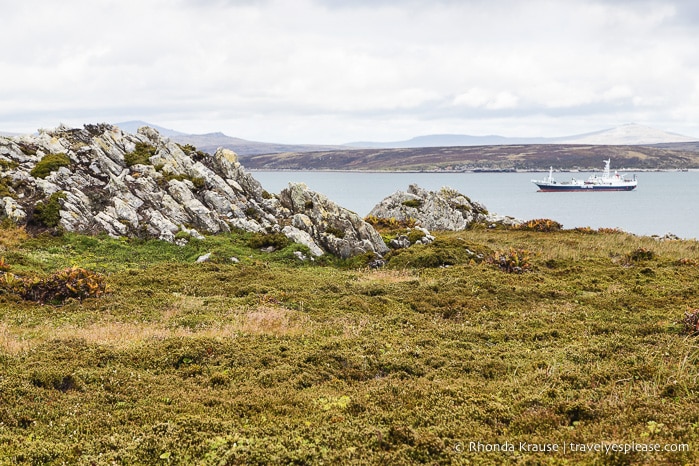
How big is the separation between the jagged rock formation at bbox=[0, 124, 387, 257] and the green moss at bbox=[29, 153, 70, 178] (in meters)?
0.06

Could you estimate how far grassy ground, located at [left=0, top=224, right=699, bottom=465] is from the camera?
8.19 metres

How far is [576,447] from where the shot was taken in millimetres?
7695

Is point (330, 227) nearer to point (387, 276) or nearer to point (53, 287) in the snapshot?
point (387, 276)

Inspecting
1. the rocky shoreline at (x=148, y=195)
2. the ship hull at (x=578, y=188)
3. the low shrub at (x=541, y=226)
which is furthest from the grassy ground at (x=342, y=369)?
the ship hull at (x=578, y=188)

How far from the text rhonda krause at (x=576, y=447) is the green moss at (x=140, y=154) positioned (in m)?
36.0

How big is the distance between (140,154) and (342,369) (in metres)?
33.2

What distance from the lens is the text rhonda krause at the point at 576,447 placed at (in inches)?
285

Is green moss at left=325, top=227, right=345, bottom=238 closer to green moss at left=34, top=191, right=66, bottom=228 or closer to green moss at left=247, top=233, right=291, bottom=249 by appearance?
green moss at left=247, top=233, right=291, bottom=249

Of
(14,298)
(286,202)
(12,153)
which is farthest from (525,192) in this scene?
(14,298)

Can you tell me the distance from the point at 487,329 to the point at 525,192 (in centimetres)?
14777

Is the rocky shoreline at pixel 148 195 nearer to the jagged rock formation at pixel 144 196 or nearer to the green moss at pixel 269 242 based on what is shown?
the jagged rock formation at pixel 144 196

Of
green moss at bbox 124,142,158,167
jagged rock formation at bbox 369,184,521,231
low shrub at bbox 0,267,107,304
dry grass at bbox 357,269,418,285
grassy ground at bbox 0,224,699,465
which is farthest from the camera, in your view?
jagged rock formation at bbox 369,184,521,231

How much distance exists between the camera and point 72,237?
2872 cm

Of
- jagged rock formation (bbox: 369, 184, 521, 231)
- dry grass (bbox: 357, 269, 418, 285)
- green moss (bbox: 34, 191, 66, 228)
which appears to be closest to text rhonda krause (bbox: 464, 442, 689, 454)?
dry grass (bbox: 357, 269, 418, 285)
